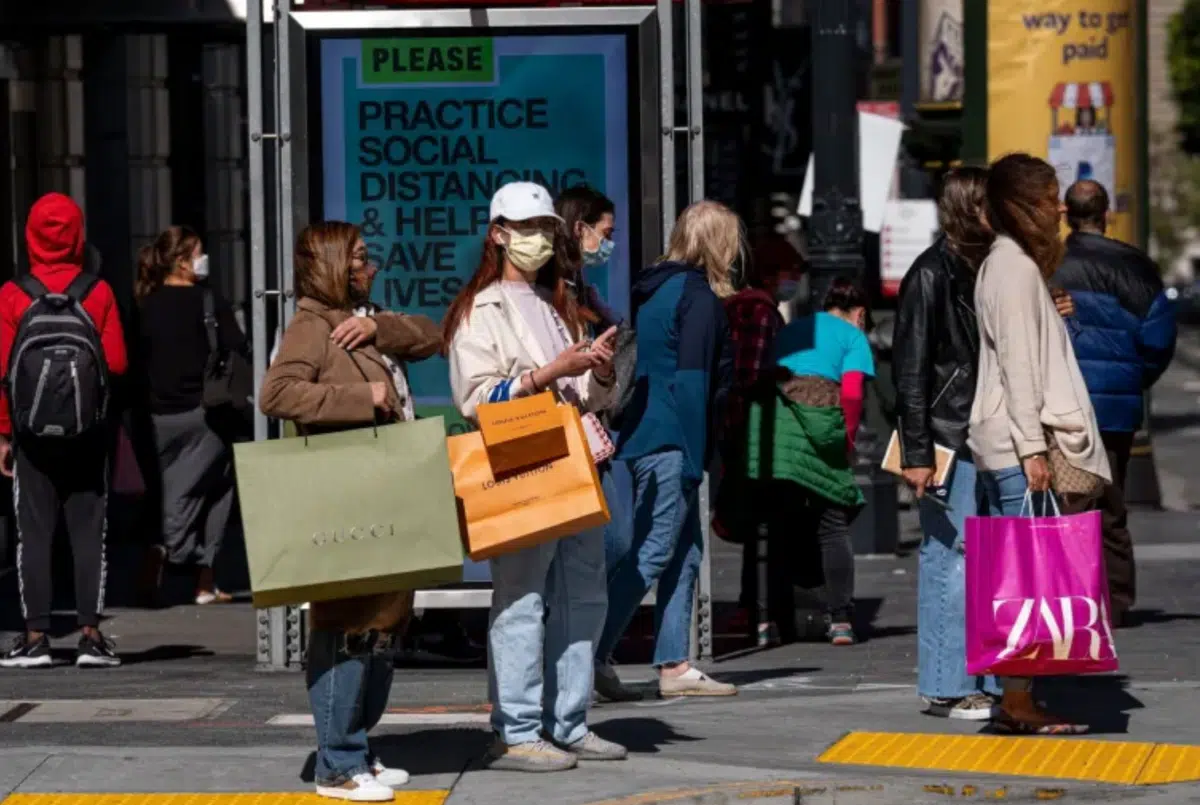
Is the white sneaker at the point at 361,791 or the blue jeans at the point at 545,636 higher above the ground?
the blue jeans at the point at 545,636

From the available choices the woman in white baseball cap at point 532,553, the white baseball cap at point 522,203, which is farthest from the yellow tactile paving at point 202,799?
the white baseball cap at point 522,203

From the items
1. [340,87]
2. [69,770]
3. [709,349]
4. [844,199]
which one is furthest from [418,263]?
[844,199]

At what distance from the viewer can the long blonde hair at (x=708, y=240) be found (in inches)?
380

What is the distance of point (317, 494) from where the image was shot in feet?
23.2

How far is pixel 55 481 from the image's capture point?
34.4 feet

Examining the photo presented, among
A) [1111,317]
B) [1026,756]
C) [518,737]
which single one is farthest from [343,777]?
[1111,317]

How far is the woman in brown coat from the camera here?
7.21 metres

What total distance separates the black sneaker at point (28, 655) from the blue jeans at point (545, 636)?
3.42m

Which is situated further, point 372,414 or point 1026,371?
point 1026,371

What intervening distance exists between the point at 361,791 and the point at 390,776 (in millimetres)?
206

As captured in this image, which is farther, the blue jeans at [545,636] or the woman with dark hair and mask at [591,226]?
the woman with dark hair and mask at [591,226]

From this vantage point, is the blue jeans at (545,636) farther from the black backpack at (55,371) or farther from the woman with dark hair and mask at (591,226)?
the black backpack at (55,371)

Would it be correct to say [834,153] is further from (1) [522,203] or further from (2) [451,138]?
(1) [522,203]

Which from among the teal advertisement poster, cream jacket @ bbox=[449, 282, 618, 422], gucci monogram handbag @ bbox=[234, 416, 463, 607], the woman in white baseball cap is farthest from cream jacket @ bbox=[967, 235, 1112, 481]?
the teal advertisement poster
